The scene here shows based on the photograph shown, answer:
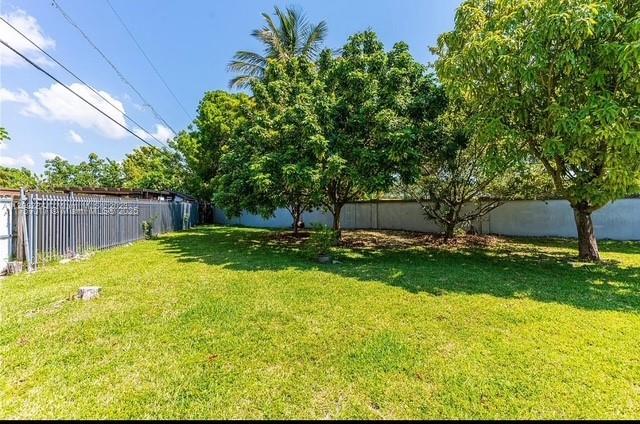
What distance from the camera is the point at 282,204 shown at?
1032 cm

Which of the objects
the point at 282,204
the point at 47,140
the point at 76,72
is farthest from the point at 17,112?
the point at 282,204

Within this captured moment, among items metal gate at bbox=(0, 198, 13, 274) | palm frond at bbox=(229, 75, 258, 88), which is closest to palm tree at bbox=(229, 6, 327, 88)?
palm frond at bbox=(229, 75, 258, 88)

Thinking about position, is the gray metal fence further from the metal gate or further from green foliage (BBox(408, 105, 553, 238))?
green foliage (BBox(408, 105, 553, 238))

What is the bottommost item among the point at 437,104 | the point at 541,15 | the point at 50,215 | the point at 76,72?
the point at 50,215

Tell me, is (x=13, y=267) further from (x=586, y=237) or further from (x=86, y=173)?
(x=86, y=173)

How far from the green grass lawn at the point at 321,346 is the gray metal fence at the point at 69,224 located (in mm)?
1009

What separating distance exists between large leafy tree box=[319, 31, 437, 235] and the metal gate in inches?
255

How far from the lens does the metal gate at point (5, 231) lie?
5.95 metres

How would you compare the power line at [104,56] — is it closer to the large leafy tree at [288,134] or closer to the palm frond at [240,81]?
the palm frond at [240,81]

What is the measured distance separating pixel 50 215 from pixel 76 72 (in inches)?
163

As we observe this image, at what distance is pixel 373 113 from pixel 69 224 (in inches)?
318

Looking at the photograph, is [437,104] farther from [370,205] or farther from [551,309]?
[370,205]

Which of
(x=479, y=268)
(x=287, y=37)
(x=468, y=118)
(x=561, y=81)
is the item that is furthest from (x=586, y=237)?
(x=287, y=37)

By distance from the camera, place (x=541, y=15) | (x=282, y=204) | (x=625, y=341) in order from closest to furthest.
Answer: (x=625, y=341) → (x=541, y=15) → (x=282, y=204)
